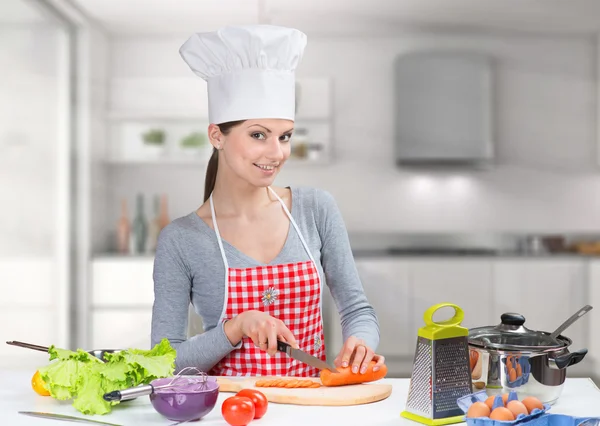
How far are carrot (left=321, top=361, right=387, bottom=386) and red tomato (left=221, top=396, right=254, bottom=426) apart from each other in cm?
23

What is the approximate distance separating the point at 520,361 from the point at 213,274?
748mm

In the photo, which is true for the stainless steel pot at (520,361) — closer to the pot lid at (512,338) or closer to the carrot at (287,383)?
the pot lid at (512,338)

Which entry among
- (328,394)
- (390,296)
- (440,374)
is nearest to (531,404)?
(440,374)

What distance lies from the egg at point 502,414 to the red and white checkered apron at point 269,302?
726mm

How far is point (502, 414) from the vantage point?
3.29 feet

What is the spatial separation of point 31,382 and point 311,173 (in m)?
→ 2.17

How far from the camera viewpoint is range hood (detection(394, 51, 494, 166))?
339cm

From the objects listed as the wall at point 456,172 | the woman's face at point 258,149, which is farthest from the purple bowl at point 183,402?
the wall at point 456,172

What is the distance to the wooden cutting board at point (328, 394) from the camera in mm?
1247

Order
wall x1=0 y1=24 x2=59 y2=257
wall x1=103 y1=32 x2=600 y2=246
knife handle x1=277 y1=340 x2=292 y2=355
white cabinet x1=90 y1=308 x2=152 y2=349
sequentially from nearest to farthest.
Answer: knife handle x1=277 y1=340 x2=292 y2=355 → wall x1=0 y1=24 x2=59 y2=257 → wall x1=103 y1=32 x2=600 y2=246 → white cabinet x1=90 y1=308 x2=152 y2=349

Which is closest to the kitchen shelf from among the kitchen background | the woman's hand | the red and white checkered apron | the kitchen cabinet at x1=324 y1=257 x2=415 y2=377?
the kitchen background

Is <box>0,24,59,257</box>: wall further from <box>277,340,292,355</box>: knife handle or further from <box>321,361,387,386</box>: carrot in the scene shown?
<box>321,361,387,386</box>: carrot

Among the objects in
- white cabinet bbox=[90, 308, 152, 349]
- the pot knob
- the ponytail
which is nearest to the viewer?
the pot knob

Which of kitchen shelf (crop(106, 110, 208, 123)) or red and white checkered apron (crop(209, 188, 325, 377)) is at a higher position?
kitchen shelf (crop(106, 110, 208, 123))
